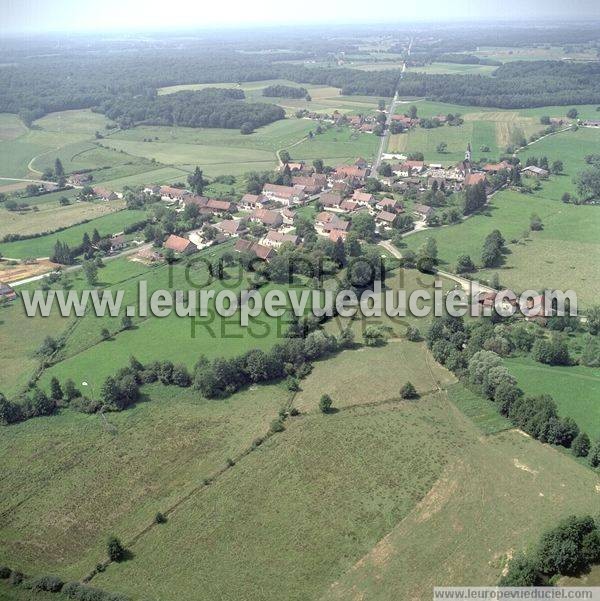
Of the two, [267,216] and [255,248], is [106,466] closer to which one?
[255,248]

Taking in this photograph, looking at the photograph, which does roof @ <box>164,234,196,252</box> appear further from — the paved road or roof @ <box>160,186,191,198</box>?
the paved road

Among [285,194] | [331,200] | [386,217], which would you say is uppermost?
[285,194]

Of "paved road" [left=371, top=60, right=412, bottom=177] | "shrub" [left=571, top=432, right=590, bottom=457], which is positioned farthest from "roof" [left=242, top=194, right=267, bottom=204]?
"shrub" [left=571, top=432, right=590, bottom=457]

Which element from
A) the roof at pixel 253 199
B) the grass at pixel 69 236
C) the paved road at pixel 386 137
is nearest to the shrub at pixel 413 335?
the roof at pixel 253 199

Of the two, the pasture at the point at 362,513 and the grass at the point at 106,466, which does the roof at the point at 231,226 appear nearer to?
the grass at the point at 106,466

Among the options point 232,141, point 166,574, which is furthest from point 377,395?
point 232,141

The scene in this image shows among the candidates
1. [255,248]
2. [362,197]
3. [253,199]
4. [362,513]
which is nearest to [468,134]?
[362,197]
